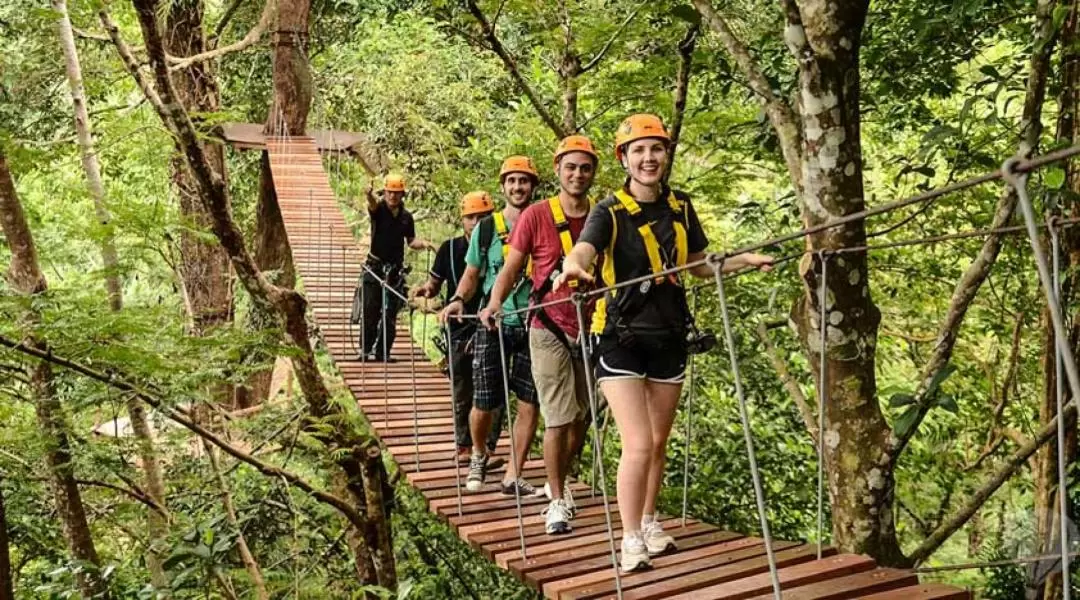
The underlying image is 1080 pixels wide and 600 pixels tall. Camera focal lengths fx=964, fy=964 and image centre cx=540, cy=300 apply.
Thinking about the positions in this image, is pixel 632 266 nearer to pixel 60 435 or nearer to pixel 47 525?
pixel 60 435

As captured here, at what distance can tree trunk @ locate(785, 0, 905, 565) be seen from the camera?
2188mm

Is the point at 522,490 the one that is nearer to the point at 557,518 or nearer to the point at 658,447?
the point at 557,518

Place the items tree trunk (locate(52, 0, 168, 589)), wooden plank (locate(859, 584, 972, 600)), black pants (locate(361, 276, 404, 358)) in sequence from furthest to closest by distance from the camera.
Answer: black pants (locate(361, 276, 404, 358)) < tree trunk (locate(52, 0, 168, 589)) < wooden plank (locate(859, 584, 972, 600))

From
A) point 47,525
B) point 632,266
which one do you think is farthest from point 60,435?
point 632,266

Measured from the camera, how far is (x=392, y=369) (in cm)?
429

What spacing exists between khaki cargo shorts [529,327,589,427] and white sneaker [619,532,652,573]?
516mm

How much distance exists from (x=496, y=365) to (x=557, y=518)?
1.87 ft

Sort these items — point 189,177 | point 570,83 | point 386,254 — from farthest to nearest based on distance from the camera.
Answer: point 189,177
point 386,254
point 570,83

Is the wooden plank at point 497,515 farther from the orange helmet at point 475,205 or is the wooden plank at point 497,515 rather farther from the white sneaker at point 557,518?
the orange helmet at point 475,205

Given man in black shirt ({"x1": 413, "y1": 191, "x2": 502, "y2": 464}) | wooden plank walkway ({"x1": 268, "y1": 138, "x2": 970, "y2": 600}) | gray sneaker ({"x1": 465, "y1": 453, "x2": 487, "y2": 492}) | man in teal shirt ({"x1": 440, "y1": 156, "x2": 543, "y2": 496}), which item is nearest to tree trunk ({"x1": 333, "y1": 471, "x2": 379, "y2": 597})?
wooden plank walkway ({"x1": 268, "y1": 138, "x2": 970, "y2": 600})

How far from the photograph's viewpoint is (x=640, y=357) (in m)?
2.03

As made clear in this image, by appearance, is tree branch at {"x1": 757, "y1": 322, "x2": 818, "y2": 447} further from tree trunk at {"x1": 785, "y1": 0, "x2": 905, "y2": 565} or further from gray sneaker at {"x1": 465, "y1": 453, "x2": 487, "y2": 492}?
gray sneaker at {"x1": 465, "y1": 453, "x2": 487, "y2": 492}

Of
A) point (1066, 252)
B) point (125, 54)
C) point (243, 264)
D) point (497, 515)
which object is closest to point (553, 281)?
point (497, 515)

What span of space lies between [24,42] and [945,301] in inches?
204
